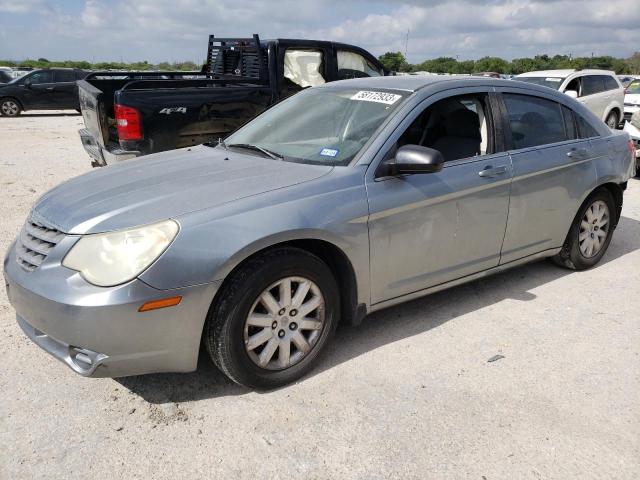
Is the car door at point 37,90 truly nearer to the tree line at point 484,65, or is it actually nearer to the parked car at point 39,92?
the parked car at point 39,92

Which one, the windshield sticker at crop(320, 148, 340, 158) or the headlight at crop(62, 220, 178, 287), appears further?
the windshield sticker at crop(320, 148, 340, 158)

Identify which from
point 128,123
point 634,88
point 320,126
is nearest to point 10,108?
point 128,123

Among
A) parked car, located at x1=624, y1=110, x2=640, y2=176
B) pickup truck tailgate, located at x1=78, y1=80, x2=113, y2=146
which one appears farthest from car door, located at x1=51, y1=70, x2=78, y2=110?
parked car, located at x1=624, y1=110, x2=640, y2=176

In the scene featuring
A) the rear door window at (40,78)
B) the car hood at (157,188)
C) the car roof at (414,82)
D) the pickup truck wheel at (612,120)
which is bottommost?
the pickup truck wheel at (612,120)

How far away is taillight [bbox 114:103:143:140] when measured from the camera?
5.89 metres

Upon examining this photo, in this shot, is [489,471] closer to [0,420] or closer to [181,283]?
[181,283]

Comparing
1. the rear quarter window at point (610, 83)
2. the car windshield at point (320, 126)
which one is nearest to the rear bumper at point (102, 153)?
the car windshield at point (320, 126)

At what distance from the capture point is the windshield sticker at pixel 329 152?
11.4 ft

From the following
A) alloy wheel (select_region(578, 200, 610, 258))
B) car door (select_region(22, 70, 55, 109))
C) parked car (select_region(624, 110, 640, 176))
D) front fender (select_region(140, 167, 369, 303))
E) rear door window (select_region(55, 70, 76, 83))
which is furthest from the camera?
rear door window (select_region(55, 70, 76, 83))

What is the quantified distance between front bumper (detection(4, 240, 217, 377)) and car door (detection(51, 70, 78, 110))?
18.1 meters

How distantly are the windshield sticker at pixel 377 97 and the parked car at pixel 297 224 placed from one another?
15 millimetres

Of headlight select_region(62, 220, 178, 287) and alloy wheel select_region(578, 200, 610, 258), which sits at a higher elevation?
headlight select_region(62, 220, 178, 287)

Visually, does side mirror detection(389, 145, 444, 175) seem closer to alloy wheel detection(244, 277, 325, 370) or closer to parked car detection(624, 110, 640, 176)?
alloy wheel detection(244, 277, 325, 370)

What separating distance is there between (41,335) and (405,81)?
2.80 m
